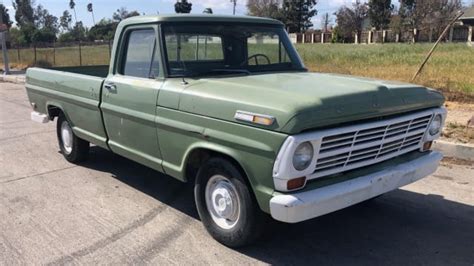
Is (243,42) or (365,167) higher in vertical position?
(243,42)

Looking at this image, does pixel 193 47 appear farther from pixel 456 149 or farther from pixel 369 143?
pixel 456 149

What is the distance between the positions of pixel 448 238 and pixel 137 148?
10.0ft

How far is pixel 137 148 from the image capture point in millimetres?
5016

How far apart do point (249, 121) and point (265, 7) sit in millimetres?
87481

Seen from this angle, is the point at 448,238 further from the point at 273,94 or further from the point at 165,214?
the point at 165,214

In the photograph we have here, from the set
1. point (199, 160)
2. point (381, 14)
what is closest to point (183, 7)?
point (199, 160)

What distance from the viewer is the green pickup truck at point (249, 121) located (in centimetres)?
351

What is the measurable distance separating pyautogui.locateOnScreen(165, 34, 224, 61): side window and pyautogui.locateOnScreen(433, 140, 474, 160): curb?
12.5ft

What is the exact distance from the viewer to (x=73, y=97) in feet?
19.9

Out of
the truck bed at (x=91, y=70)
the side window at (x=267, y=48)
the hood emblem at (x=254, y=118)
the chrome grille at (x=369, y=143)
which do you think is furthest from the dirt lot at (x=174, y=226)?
the truck bed at (x=91, y=70)

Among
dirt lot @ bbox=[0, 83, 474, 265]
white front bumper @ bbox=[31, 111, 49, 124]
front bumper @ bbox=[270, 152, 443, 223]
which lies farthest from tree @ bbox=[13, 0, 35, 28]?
front bumper @ bbox=[270, 152, 443, 223]

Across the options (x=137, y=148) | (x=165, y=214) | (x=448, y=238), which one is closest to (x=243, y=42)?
(x=137, y=148)

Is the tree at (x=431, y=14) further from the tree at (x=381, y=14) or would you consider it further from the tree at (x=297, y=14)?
the tree at (x=297, y=14)

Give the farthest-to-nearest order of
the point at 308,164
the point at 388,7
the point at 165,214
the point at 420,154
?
the point at 388,7 → the point at 165,214 → the point at 420,154 → the point at 308,164
